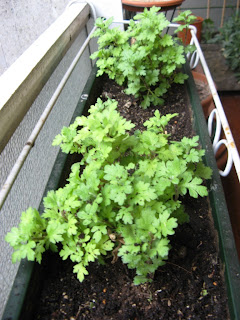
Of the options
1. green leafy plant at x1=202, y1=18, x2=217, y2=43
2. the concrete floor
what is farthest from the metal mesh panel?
green leafy plant at x1=202, y1=18, x2=217, y2=43

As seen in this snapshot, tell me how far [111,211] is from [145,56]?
0.98 meters

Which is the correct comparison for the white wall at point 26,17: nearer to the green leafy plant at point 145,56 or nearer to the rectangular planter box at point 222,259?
the green leafy plant at point 145,56

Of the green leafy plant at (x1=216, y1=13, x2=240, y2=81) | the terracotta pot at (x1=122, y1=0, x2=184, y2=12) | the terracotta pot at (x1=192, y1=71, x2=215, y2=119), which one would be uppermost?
the terracotta pot at (x1=122, y1=0, x2=184, y2=12)

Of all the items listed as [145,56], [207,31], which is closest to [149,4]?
[145,56]

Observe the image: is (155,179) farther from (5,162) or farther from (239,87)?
(239,87)

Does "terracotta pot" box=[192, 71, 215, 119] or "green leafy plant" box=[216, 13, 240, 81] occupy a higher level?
"terracotta pot" box=[192, 71, 215, 119]

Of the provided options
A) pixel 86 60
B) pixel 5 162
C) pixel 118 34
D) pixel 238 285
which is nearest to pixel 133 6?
pixel 86 60

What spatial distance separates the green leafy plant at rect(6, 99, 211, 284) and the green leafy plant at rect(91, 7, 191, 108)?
690 millimetres

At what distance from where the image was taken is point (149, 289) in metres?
0.91

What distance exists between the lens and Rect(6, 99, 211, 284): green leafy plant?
788 mm

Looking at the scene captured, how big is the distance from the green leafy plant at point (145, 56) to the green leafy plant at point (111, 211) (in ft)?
2.26

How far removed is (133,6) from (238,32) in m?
1.59

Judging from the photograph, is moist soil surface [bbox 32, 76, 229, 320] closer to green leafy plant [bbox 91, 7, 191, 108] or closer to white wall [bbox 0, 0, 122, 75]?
green leafy plant [bbox 91, 7, 191, 108]

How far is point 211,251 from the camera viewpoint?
989mm
